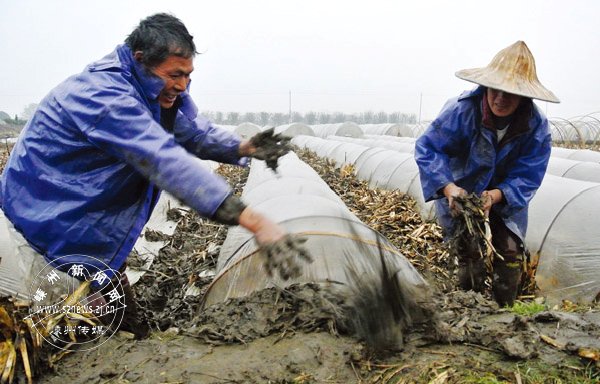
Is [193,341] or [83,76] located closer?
[83,76]

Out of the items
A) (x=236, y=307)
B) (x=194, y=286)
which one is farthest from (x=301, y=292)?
(x=194, y=286)

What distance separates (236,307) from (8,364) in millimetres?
1096

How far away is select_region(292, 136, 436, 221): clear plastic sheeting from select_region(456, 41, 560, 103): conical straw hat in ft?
10.6

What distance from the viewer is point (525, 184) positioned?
360 cm

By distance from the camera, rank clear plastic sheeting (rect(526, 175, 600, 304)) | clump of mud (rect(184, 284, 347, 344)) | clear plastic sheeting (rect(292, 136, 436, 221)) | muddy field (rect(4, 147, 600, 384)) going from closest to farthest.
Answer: muddy field (rect(4, 147, 600, 384)), clump of mud (rect(184, 284, 347, 344)), clear plastic sheeting (rect(526, 175, 600, 304)), clear plastic sheeting (rect(292, 136, 436, 221))

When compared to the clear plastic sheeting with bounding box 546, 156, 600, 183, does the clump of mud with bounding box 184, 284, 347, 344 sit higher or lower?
lower

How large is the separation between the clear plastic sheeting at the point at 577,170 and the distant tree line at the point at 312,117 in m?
60.0

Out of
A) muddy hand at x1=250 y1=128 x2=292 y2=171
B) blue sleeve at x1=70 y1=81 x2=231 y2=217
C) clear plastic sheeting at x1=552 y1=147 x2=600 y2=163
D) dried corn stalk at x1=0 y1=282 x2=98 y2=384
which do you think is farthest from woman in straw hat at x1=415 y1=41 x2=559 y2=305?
clear plastic sheeting at x1=552 y1=147 x2=600 y2=163

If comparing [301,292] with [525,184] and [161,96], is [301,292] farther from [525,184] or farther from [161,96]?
[525,184]

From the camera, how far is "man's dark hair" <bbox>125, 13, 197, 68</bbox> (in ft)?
6.96

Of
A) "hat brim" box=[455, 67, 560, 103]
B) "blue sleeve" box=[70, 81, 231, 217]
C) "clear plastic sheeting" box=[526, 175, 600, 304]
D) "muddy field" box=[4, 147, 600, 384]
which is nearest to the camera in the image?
"blue sleeve" box=[70, 81, 231, 217]

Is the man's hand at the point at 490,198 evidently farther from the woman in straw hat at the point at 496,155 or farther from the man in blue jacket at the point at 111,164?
the man in blue jacket at the point at 111,164

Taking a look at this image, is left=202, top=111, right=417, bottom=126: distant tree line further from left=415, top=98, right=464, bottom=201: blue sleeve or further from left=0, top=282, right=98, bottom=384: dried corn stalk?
left=0, top=282, right=98, bottom=384: dried corn stalk
